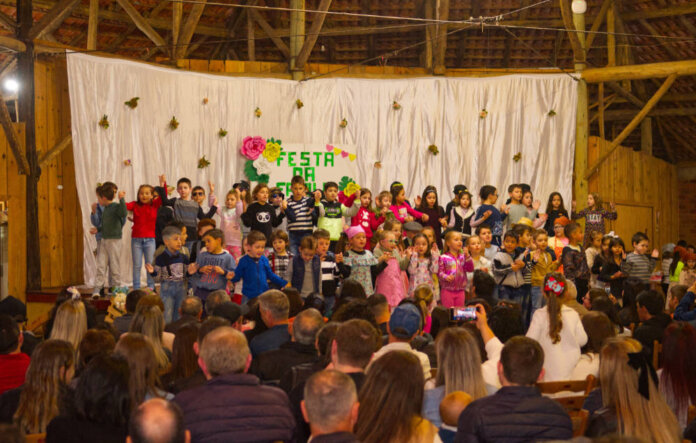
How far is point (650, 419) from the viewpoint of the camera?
3324 millimetres

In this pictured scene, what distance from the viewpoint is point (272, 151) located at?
12.7m

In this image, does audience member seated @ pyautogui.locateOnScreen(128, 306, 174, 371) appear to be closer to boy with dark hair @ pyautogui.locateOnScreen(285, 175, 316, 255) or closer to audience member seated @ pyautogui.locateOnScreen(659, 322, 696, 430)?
audience member seated @ pyautogui.locateOnScreen(659, 322, 696, 430)

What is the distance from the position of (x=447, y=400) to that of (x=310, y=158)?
31.5 ft

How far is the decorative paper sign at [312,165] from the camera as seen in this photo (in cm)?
1270

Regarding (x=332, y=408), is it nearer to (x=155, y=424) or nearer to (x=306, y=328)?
(x=155, y=424)

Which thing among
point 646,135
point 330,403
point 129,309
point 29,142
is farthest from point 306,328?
point 646,135

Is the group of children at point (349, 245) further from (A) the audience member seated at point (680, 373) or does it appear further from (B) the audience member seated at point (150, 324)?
(A) the audience member seated at point (680, 373)

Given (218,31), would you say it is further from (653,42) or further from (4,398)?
(4,398)

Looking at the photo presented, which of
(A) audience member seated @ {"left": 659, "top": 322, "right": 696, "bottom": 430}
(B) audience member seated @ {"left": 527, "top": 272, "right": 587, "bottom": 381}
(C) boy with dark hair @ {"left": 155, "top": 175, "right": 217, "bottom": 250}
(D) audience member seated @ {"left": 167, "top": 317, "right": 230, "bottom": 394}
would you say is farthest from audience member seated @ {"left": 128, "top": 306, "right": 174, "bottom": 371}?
(C) boy with dark hair @ {"left": 155, "top": 175, "right": 217, "bottom": 250}

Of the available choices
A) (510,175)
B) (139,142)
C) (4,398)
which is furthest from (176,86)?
(4,398)

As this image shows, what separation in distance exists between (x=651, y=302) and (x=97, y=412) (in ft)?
14.5

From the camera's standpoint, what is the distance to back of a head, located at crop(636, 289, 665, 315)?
5977mm

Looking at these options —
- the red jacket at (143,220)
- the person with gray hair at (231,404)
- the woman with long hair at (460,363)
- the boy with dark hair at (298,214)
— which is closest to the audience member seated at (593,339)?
the woman with long hair at (460,363)

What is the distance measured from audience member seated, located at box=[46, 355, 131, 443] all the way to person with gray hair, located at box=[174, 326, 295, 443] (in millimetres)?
282
